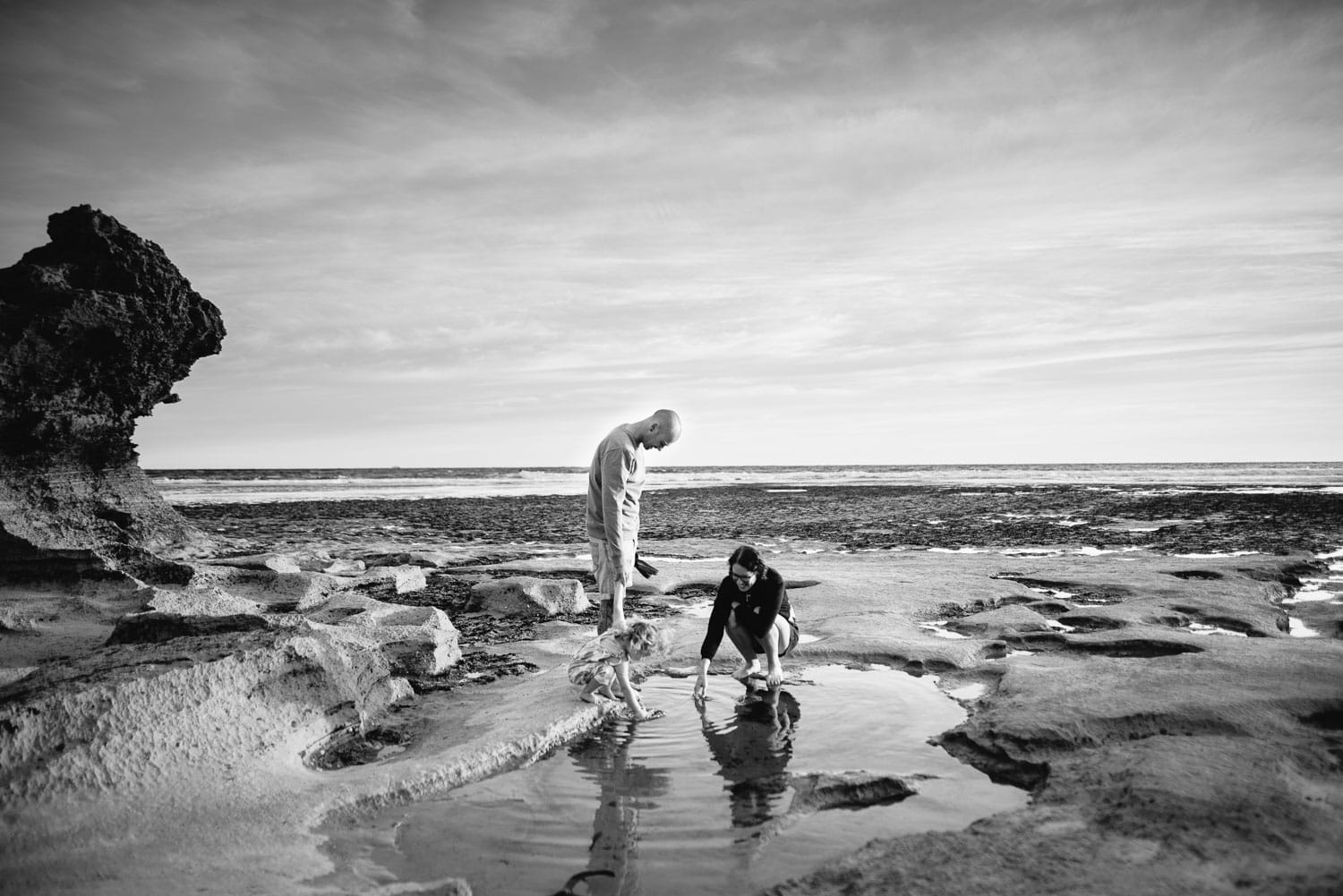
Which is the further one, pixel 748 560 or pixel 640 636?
pixel 748 560

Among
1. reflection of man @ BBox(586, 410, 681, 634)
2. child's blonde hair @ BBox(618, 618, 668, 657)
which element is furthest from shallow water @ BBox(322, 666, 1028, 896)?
reflection of man @ BBox(586, 410, 681, 634)

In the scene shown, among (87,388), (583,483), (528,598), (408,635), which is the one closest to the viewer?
(408,635)

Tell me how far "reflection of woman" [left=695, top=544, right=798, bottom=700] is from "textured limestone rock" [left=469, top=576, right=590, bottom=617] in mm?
3410

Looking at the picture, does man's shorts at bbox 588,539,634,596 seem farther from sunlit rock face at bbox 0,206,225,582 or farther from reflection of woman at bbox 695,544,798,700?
sunlit rock face at bbox 0,206,225,582

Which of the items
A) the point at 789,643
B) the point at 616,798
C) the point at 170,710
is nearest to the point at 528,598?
the point at 789,643

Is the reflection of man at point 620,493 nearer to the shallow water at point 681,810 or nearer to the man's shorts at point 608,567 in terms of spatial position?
the man's shorts at point 608,567

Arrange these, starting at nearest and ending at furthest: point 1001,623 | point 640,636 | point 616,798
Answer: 1. point 616,798
2. point 640,636
3. point 1001,623

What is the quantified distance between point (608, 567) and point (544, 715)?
4.12ft

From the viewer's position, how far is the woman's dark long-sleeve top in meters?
5.95

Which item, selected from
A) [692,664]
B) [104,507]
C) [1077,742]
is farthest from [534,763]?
[104,507]

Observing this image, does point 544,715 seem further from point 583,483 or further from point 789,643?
point 583,483

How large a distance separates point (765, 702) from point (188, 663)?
12.2ft

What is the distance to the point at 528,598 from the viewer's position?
9.27 metres

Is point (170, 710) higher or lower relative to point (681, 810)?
higher
